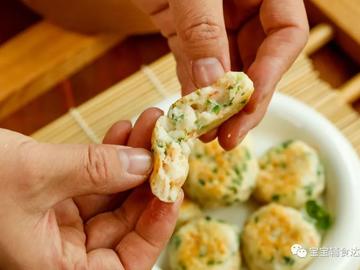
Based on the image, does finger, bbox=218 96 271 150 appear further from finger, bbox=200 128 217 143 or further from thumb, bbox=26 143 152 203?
thumb, bbox=26 143 152 203

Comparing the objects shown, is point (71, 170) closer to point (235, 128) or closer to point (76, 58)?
point (235, 128)

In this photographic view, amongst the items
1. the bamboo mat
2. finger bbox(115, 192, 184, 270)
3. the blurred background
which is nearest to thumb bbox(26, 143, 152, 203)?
finger bbox(115, 192, 184, 270)

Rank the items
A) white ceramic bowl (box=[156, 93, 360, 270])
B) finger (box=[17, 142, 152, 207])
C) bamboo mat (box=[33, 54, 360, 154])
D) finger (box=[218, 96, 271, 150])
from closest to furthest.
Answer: finger (box=[17, 142, 152, 207]) < finger (box=[218, 96, 271, 150]) < white ceramic bowl (box=[156, 93, 360, 270]) < bamboo mat (box=[33, 54, 360, 154])

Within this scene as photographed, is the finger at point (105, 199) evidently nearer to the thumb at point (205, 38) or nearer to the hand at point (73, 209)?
the hand at point (73, 209)

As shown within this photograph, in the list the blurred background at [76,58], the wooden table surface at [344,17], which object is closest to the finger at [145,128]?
the blurred background at [76,58]

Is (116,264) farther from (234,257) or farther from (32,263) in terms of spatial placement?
(234,257)

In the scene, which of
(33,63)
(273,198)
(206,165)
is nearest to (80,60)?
(33,63)
